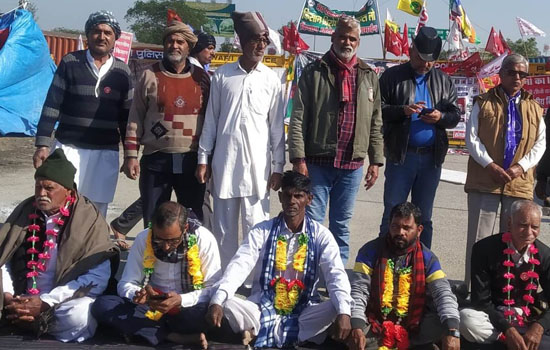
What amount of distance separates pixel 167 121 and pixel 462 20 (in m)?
17.6

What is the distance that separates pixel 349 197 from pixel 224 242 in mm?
1026

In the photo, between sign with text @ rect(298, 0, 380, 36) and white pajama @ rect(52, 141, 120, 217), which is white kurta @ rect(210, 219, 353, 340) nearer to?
white pajama @ rect(52, 141, 120, 217)

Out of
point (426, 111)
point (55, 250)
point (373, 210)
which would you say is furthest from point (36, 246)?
point (373, 210)

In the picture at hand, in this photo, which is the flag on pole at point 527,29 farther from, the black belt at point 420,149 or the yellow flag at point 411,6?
the black belt at point 420,149

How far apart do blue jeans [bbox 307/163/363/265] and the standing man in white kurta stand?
31 cm

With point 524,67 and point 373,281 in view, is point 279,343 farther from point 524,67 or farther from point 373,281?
point 524,67

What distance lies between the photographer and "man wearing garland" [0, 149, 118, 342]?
432cm

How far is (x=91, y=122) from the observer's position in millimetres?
5277

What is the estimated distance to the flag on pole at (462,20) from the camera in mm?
20203

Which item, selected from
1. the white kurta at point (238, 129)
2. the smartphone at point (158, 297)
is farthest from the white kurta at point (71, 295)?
the white kurta at point (238, 129)

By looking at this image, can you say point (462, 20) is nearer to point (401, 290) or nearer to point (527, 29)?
point (527, 29)

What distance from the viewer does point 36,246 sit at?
4.47 m

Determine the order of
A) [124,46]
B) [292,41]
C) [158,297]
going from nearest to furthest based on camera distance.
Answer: [158,297]
[124,46]
[292,41]

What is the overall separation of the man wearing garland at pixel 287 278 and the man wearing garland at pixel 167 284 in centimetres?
18
